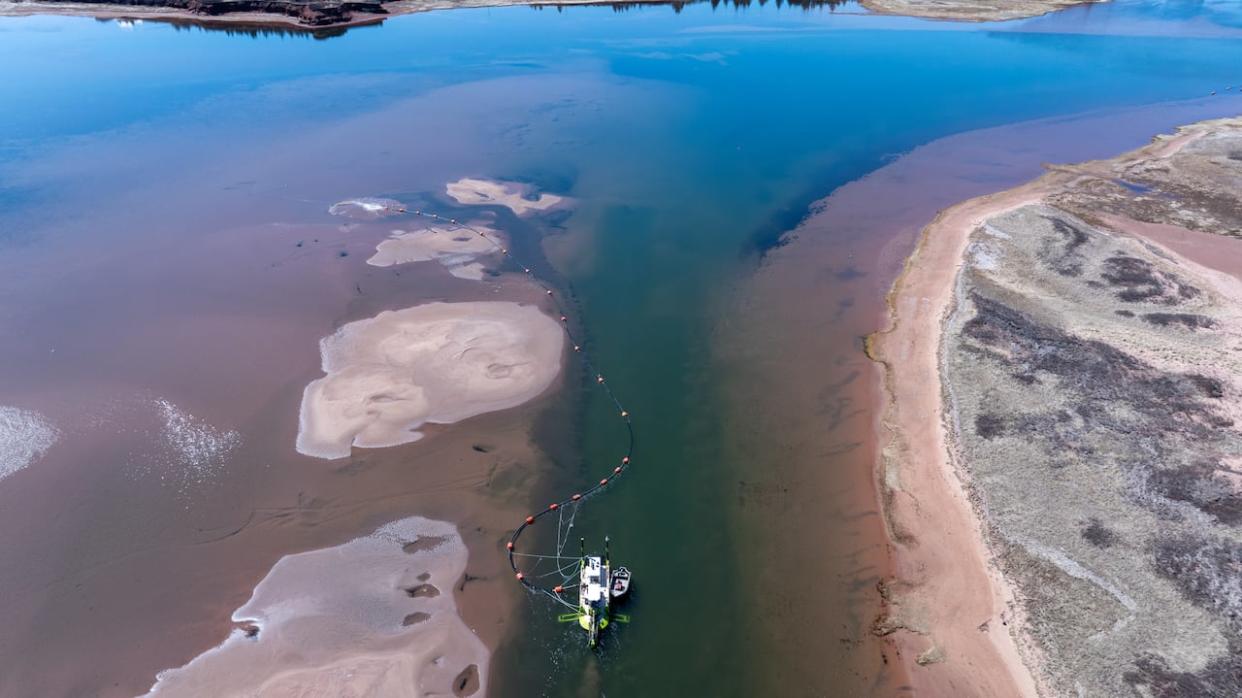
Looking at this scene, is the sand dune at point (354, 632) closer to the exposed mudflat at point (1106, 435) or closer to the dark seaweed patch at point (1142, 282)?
the exposed mudflat at point (1106, 435)

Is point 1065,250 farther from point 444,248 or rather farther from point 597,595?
point 444,248

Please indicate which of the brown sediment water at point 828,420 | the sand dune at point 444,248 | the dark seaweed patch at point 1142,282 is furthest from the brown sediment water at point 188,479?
the dark seaweed patch at point 1142,282

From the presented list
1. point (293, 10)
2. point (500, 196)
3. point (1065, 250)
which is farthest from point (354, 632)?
point (293, 10)

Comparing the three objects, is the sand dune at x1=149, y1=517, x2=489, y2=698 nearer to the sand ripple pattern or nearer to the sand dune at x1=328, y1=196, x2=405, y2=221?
the sand ripple pattern

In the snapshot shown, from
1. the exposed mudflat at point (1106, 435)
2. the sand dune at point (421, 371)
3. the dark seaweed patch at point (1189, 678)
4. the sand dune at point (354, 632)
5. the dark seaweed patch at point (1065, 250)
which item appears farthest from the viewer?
the dark seaweed patch at point (1065, 250)

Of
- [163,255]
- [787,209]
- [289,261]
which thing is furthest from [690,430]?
[163,255]

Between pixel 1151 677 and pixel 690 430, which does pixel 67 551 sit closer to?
pixel 690 430
